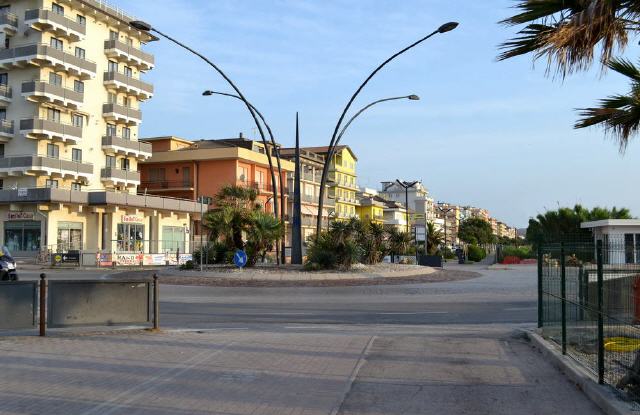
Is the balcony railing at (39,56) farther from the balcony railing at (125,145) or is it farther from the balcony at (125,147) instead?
the balcony at (125,147)

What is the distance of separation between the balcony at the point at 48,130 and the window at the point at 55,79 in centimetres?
340

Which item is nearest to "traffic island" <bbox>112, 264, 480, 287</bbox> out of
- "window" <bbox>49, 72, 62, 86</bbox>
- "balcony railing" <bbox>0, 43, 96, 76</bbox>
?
"balcony railing" <bbox>0, 43, 96, 76</bbox>

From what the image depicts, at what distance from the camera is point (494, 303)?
1822 centimetres

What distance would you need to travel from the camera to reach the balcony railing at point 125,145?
58375 mm

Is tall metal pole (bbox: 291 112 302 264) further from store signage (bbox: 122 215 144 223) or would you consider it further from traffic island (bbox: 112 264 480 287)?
store signage (bbox: 122 215 144 223)

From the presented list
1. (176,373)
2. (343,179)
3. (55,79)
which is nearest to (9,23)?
(55,79)

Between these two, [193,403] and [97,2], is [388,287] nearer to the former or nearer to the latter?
[193,403]

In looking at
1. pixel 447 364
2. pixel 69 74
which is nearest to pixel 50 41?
pixel 69 74

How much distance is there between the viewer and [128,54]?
2366 inches

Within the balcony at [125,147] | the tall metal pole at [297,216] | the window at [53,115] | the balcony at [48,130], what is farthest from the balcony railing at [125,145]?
the tall metal pole at [297,216]

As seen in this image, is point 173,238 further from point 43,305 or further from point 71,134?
point 43,305

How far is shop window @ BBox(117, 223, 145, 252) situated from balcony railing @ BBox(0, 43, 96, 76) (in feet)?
46.5

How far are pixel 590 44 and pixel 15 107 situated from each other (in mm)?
54589

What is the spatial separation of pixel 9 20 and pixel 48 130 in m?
9.81
